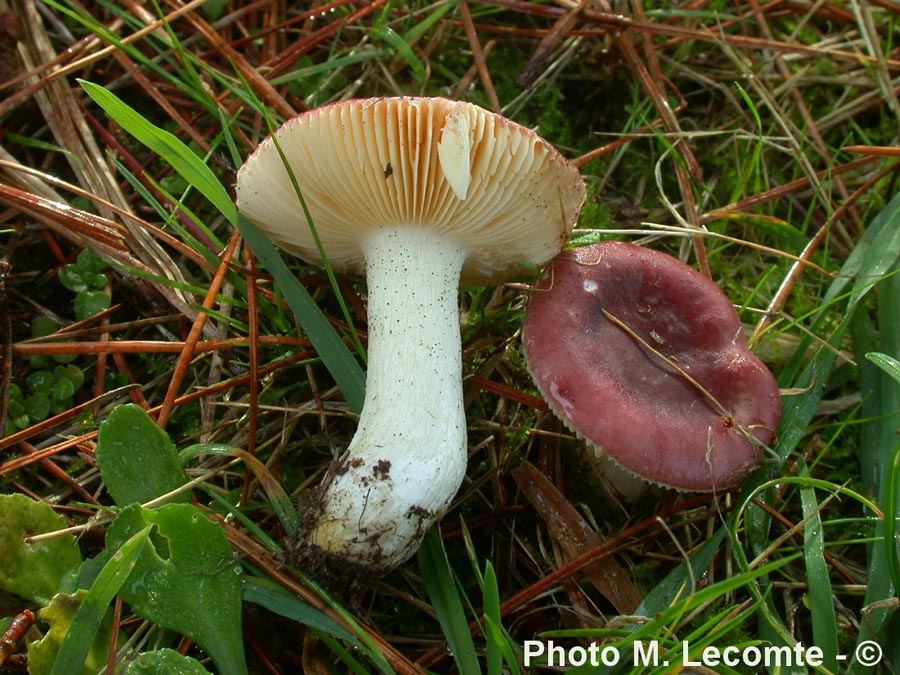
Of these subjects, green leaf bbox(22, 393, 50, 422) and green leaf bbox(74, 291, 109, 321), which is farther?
green leaf bbox(74, 291, 109, 321)

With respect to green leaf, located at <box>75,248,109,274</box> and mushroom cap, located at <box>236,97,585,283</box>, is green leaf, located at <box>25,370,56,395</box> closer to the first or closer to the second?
green leaf, located at <box>75,248,109,274</box>

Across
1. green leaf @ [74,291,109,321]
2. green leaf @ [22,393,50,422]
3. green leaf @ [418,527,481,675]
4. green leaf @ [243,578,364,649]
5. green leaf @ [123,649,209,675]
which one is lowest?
green leaf @ [418,527,481,675]

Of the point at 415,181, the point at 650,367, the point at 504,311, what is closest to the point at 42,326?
the point at 415,181

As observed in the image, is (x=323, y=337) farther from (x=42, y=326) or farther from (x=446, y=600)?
(x=42, y=326)

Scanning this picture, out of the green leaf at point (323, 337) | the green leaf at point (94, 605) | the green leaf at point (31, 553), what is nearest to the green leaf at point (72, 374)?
the green leaf at point (31, 553)

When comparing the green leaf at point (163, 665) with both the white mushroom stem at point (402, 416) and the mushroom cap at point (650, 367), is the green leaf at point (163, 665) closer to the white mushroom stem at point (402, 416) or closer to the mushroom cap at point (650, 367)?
the white mushroom stem at point (402, 416)

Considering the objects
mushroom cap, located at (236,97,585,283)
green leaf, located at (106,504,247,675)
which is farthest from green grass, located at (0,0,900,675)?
mushroom cap, located at (236,97,585,283)
